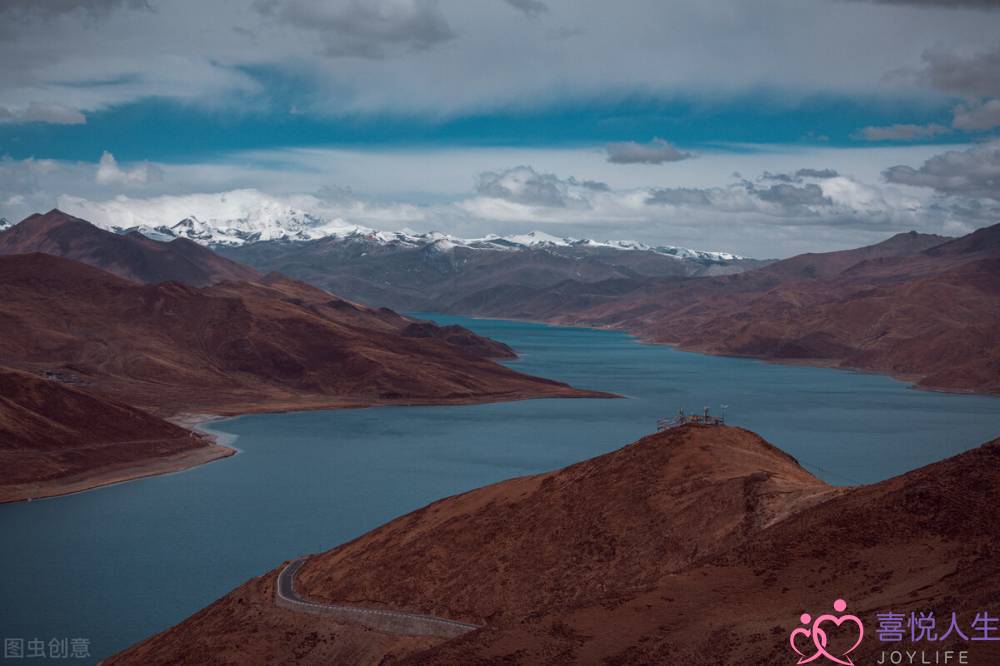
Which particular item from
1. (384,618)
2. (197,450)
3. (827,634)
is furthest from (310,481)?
(827,634)

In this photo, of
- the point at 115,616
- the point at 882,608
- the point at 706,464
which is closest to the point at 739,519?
the point at 706,464

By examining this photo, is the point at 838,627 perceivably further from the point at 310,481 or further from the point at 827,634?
the point at 310,481

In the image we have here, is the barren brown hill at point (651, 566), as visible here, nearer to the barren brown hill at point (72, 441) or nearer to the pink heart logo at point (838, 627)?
the pink heart logo at point (838, 627)

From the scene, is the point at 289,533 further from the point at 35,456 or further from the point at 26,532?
the point at 35,456

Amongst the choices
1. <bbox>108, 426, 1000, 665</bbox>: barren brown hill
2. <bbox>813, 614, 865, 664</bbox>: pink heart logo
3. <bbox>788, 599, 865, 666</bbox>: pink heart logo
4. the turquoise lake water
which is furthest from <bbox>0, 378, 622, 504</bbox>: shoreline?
<bbox>813, 614, 865, 664</bbox>: pink heart logo

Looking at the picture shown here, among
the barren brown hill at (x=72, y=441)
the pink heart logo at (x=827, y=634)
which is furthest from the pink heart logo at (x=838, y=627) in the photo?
the barren brown hill at (x=72, y=441)

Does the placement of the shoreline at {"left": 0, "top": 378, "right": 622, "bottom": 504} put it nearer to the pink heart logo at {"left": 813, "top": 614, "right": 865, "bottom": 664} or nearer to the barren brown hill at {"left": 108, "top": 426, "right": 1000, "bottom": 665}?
the barren brown hill at {"left": 108, "top": 426, "right": 1000, "bottom": 665}
